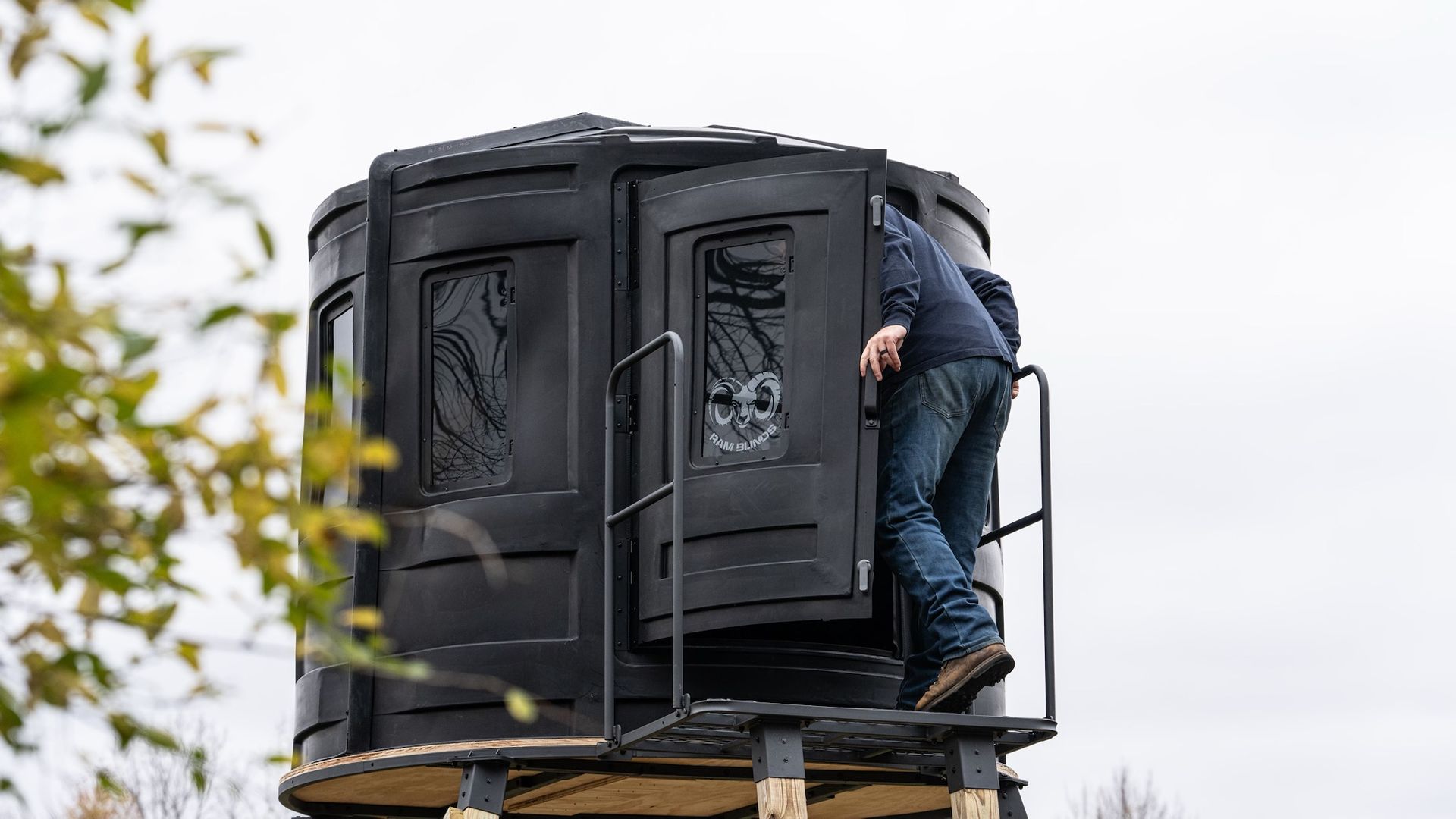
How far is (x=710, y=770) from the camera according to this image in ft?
23.8

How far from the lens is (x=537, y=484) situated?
6910mm

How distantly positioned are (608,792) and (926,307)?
2854mm

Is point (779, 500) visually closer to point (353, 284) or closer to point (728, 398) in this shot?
point (728, 398)

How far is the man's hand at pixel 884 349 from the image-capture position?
5.91m

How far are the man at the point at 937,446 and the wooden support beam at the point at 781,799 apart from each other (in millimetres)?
574

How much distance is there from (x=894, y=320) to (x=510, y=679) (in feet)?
6.77

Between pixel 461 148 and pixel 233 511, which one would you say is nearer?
pixel 233 511

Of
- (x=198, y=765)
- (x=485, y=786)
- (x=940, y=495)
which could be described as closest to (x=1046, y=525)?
(x=940, y=495)

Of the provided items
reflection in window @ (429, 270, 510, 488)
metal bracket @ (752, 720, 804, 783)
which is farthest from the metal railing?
reflection in window @ (429, 270, 510, 488)

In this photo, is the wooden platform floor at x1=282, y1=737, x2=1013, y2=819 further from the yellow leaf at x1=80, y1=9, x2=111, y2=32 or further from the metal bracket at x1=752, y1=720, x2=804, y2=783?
the yellow leaf at x1=80, y1=9, x2=111, y2=32

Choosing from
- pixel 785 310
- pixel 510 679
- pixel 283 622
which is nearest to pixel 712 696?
pixel 510 679

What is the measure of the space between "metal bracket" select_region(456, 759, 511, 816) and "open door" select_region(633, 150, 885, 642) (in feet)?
2.47

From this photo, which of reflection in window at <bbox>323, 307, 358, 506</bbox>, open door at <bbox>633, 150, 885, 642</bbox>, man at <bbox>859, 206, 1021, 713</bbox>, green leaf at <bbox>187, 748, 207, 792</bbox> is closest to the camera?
green leaf at <bbox>187, 748, 207, 792</bbox>

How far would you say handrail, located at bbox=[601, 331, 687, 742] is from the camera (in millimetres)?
5691
